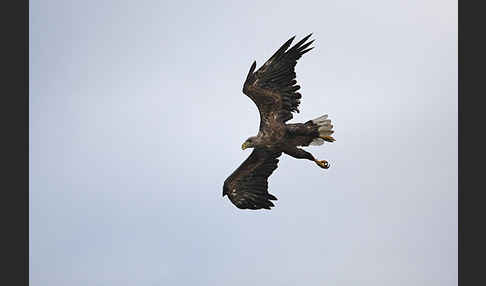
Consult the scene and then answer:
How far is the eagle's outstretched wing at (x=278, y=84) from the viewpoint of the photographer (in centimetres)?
1075

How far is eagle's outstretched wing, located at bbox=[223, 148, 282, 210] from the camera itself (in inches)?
450

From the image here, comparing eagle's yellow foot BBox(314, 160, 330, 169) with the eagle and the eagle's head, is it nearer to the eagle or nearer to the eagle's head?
the eagle

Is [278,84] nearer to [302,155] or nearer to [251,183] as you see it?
[302,155]

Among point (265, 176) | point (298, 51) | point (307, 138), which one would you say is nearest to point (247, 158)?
point (265, 176)

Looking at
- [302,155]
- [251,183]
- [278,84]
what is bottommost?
[251,183]

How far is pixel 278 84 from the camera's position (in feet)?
35.5

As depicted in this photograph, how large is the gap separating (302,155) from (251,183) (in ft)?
3.65

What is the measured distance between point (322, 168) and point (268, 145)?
39.4 inches

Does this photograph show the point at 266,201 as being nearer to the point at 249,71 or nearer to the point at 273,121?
the point at 273,121

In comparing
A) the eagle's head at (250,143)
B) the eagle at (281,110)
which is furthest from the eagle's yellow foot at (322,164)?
the eagle's head at (250,143)

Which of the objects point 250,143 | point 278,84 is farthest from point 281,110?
point 250,143

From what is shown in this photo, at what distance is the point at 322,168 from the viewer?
11047mm

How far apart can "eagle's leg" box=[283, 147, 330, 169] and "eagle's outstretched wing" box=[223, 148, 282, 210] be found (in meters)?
0.39

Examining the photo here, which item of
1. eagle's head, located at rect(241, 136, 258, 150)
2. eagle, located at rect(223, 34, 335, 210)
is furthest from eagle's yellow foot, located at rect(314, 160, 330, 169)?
eagle's head, located at rect(241, 136, 258, 150)
